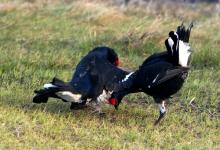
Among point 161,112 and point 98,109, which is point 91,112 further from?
point 161,112

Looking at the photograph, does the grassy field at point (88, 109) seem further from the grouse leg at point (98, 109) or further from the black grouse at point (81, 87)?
the black grouse at point (81, 87)

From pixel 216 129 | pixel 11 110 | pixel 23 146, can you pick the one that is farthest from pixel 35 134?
pixel 216 129

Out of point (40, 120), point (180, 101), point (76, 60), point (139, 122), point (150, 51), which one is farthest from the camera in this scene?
point (150, 51)

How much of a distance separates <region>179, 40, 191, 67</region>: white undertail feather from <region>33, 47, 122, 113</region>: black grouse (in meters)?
0.90

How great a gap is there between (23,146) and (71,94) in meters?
1.00

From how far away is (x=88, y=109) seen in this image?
21.2 ft

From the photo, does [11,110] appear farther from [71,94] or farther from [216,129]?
[216,129]

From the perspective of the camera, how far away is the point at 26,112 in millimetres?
5984

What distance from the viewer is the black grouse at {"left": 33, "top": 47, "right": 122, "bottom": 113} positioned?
577 cm

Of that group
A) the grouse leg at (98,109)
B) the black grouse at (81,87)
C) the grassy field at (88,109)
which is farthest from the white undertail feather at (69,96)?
the grouse leg at (98,109)

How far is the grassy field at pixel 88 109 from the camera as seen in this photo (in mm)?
5434

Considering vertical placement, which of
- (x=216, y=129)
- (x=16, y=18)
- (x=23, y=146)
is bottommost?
(x=16, y=18)

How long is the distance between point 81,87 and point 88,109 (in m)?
0.58

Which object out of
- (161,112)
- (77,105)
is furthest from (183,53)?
(77,105)
